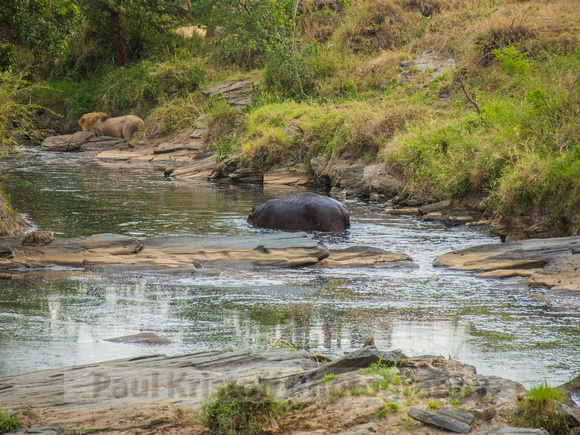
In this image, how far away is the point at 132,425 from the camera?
376cm

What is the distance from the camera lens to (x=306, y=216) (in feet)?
39.3

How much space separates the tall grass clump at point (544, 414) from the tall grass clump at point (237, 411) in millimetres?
1515

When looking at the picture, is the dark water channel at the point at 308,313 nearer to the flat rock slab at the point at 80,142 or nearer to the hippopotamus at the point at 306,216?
the hippopotamus at the point at 306,216

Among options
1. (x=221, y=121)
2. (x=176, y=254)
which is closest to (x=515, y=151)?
(x=176, y=254)

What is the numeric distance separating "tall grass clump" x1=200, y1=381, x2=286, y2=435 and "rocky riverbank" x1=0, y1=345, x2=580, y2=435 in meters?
0.08

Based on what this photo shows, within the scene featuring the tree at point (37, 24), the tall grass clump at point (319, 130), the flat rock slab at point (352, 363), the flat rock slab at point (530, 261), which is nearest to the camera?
the flat rock slab at point (352, 363)

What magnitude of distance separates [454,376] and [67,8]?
914 cm

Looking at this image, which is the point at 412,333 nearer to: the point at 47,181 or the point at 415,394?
the point at 415,394

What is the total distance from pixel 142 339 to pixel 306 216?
252 inches

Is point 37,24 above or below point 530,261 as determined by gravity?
above

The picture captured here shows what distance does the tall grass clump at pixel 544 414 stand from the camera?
3807 mm

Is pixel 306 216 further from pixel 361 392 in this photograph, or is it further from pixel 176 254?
pixel 361 392

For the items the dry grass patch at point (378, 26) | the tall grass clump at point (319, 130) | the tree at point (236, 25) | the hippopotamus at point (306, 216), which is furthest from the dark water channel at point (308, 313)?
the tree at point (236, 25)

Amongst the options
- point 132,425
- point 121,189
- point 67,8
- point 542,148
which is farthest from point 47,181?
point 132,425
